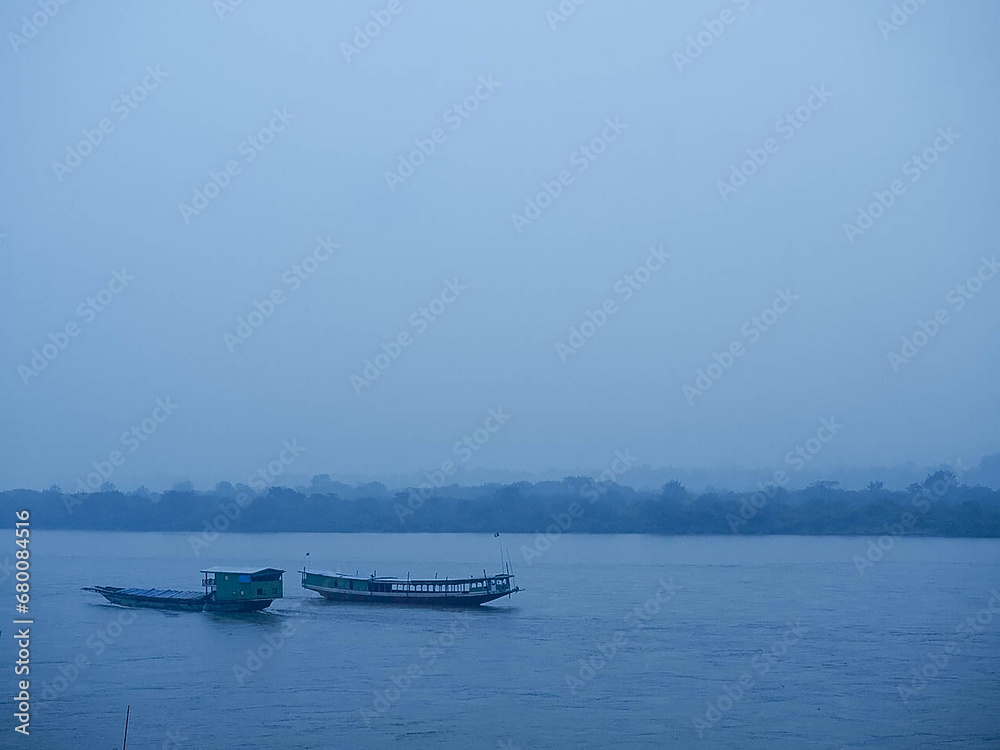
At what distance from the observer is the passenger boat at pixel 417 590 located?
26.8 metres

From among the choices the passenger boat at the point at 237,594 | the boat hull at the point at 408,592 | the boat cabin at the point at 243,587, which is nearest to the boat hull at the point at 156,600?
the passenger boat at the point at 237,594

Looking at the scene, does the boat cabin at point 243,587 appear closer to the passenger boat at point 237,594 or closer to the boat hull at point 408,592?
the passenger boat at point 237,594

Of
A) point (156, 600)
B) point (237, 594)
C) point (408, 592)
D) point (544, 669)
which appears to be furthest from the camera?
point (408, 592)

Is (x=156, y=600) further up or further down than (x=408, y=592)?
further down

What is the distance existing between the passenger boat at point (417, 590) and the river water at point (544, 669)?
0.56 m

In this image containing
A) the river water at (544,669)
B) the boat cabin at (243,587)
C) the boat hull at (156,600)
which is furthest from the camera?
the boat hull at (156,600)

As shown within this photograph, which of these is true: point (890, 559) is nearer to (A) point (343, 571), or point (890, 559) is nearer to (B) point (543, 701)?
(A) point (343, 571)

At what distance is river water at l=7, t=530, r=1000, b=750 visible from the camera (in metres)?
14.3

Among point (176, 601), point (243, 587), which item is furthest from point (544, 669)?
point (176, 601)

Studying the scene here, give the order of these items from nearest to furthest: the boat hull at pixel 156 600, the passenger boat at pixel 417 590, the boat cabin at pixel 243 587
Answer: the boat cabin at pixel 243 587
the boat hull at pixel 156 600
the passenger boat at pixel 417 590

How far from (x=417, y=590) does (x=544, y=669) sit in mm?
9280

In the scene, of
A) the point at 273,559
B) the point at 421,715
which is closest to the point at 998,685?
the point at 421,715

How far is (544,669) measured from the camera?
60.6 ft

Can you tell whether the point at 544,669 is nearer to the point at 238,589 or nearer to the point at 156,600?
the point at 238,589
